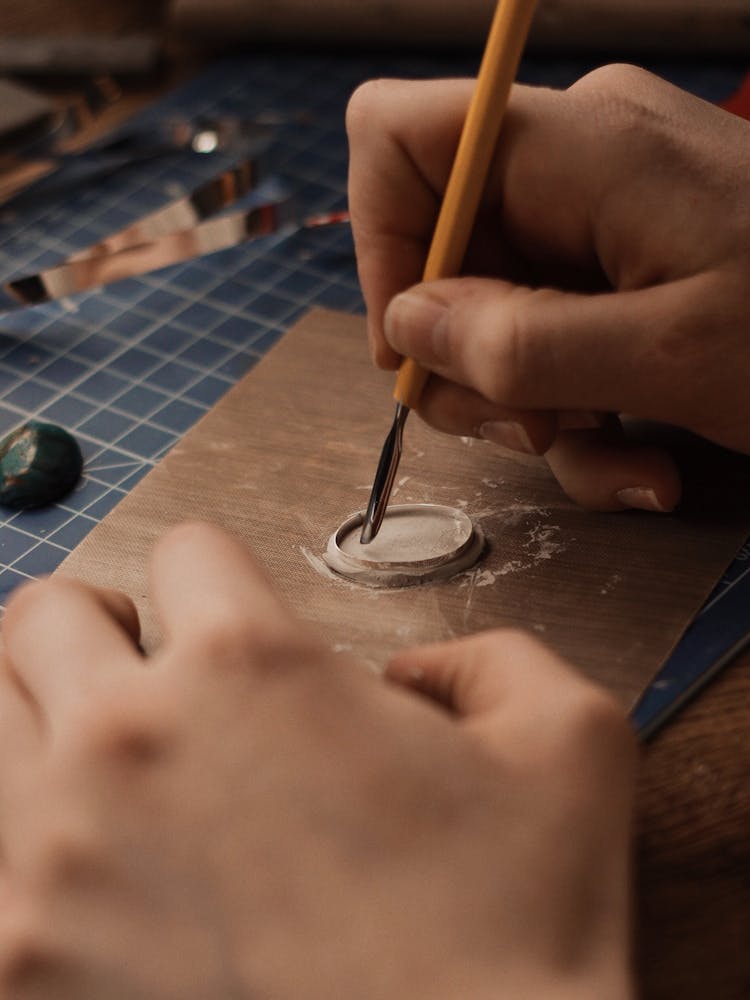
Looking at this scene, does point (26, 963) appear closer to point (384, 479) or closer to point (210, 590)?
point (210, 590)

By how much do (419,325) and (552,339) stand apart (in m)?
0.10

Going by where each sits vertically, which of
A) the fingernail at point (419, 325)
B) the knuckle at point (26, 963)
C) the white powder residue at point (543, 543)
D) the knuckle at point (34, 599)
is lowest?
the white powder residue at point (543, 543)

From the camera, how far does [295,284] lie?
49.1 inches

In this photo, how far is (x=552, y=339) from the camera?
0.75 metres

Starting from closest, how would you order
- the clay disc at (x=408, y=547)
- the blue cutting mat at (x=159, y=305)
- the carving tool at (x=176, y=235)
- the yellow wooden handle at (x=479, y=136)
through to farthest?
the yellow wooden handle at (x=479, y=136)
the clay disc at (x=408, y=547)
the blue cutting mat at (x=159, y=305)
the carving tool at (x=176, y=235)

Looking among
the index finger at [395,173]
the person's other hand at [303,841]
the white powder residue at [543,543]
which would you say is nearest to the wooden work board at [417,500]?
the white powder residue at [543,543]

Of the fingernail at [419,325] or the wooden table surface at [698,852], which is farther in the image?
the fingernail at [419,325]

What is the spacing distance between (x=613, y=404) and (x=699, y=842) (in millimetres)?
290

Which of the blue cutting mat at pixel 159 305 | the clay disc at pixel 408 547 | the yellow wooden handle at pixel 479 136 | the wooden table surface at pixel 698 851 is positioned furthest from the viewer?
the blue cutting mat at pixel 159 305

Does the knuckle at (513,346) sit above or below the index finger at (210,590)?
above

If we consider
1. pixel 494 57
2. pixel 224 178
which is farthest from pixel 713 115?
pixel 224 178

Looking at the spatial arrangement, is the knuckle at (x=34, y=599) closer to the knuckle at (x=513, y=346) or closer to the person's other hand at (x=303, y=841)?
the person's other hand at (x=303, y=841)

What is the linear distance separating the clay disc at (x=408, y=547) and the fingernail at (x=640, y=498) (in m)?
0.11

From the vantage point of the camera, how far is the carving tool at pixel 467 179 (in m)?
0.74
